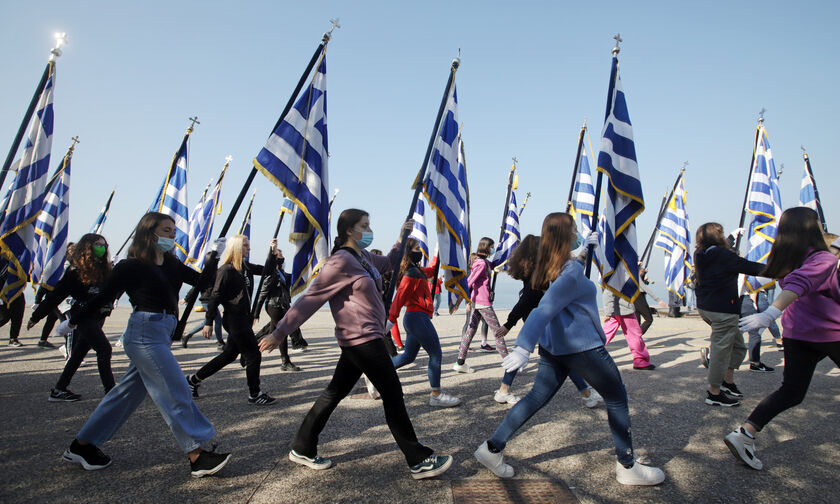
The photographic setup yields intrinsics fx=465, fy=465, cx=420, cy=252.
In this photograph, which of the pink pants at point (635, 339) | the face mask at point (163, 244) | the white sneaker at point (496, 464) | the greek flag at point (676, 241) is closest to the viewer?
the white sneaker at point (496, 464)

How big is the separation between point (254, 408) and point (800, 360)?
16.3 feet

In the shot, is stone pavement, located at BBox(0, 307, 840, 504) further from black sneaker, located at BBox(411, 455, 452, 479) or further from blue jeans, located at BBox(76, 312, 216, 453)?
blue jeans, located at BBox(76, 312, 216, 453)

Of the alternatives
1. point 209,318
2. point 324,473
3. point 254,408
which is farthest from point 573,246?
point 209,318

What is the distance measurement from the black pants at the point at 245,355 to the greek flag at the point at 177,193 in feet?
18.1

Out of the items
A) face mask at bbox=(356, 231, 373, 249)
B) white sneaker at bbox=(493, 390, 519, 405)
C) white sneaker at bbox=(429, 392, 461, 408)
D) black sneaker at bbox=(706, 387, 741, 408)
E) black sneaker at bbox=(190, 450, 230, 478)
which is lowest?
black sneaker at bbox=(706, 387, 741, 408)

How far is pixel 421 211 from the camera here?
9.59 metres

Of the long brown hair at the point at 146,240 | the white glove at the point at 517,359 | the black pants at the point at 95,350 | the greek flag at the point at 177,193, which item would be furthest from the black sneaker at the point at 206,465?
the greek flag at the point at 177,193

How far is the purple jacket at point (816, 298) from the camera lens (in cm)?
345

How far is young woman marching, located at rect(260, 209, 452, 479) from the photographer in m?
3.22

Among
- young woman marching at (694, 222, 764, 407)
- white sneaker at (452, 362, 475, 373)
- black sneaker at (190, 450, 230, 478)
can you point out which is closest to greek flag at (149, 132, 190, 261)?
white sneaker at (452, 362, 475, 373)

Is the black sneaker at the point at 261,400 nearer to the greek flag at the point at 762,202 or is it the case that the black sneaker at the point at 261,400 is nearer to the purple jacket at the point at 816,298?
the purple jacket at the point at 816,298

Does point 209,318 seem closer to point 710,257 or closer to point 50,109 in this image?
point 50,109

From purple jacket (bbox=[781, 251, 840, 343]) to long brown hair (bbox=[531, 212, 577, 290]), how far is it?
65.8 inches

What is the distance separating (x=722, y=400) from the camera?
5160mm
